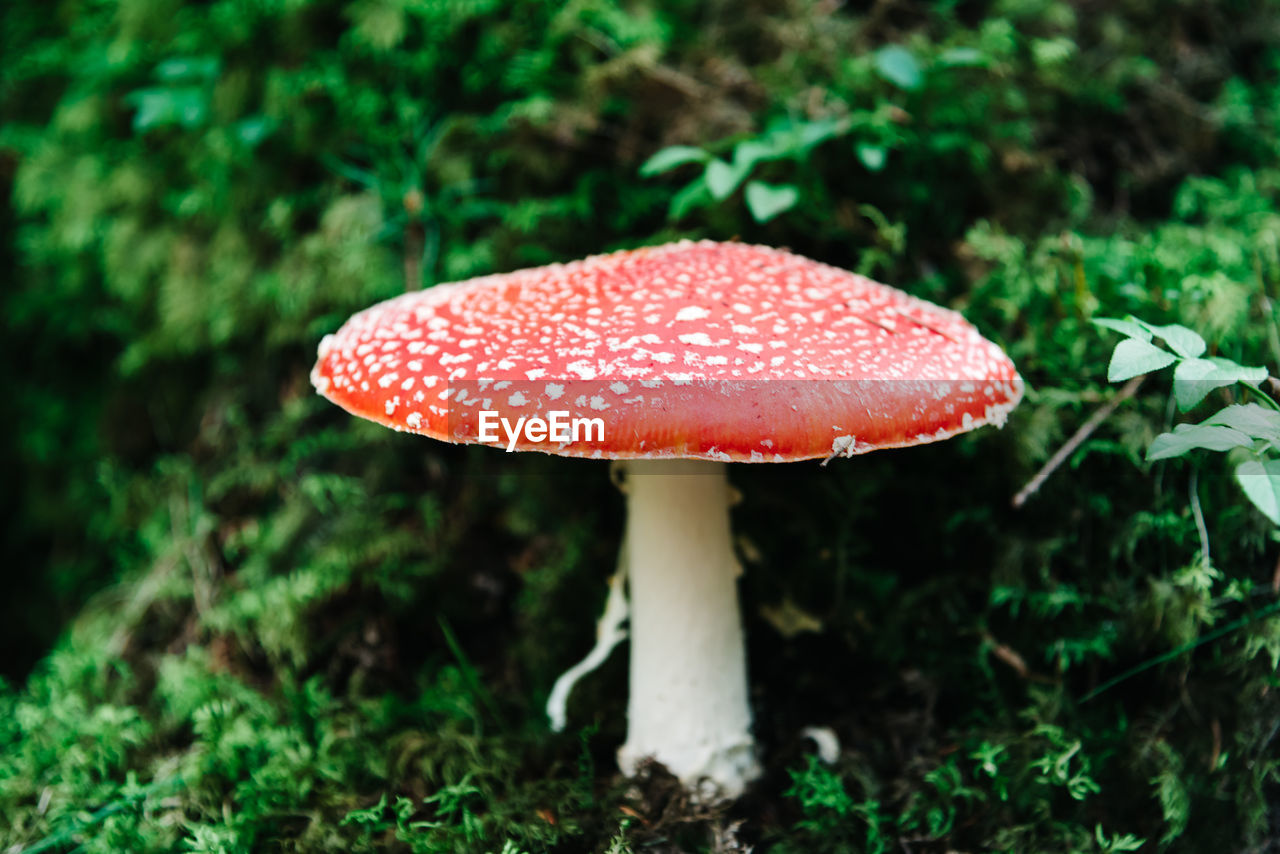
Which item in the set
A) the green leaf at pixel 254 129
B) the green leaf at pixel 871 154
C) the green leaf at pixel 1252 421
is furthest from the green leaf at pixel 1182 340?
the green leaf at pixel 254 129

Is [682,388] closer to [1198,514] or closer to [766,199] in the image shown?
[766,199]

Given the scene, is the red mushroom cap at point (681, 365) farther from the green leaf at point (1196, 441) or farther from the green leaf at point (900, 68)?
the green leaf at point (900, 68)

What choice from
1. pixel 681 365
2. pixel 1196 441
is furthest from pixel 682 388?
pixel 1196 441

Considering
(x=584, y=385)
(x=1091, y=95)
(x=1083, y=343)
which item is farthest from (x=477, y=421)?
(x=1091, y=95)

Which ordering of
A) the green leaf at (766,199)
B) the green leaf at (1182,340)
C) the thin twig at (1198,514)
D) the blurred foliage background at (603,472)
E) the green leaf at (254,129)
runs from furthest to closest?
the green leaf at (254,129) → the green leaf at (766,199) → the blurred foliage background at (603,472) → the thin twig at (1198,514) → the green leaf at (1182,340)
